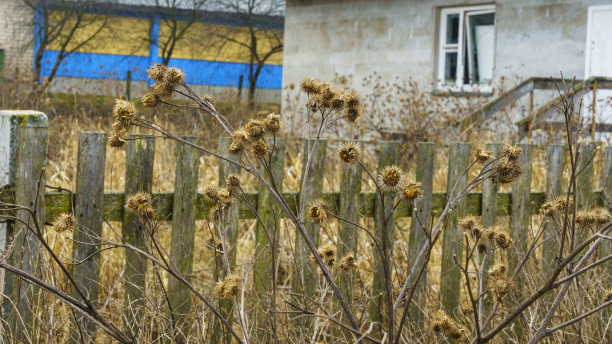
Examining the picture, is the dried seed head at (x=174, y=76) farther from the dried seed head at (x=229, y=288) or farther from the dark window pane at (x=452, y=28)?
the dark window pane at (x=452, y=28)

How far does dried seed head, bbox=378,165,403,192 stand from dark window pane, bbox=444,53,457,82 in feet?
39.2

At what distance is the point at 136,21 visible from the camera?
27.4 meters

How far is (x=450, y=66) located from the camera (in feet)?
44.1

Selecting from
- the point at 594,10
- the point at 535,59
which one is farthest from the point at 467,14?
the point at 594,10

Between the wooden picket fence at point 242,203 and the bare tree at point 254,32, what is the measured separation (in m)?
21.4

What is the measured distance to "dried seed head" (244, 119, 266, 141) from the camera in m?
1.81

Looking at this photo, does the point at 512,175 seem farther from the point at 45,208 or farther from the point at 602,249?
the point at 602,249

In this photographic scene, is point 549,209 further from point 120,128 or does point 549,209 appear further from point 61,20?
point 61,20

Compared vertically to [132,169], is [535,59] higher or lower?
higher

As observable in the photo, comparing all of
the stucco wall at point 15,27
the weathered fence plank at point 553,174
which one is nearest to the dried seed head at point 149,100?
the weathered fence plank at point 553,174

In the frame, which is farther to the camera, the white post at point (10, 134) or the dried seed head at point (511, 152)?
the white post at point (10, 134)

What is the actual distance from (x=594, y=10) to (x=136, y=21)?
19337 mm

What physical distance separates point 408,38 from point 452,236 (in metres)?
10.5

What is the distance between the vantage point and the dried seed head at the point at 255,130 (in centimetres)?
181
